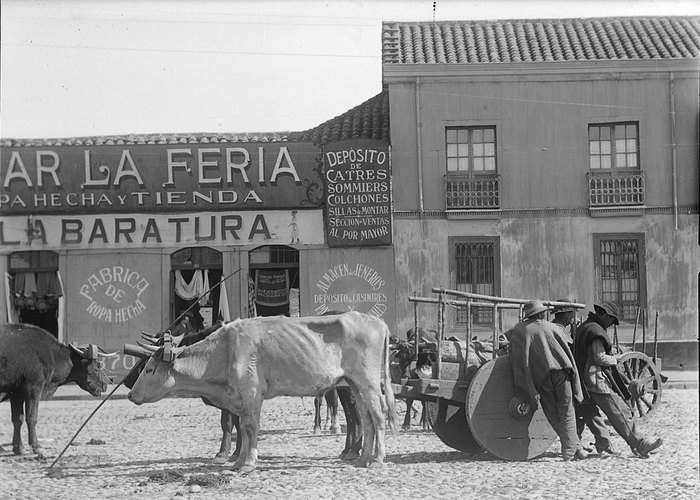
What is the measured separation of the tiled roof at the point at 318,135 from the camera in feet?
42.6

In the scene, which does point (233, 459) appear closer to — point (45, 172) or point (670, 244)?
point (45, 172)

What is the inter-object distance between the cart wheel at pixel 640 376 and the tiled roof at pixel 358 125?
14.8 feet

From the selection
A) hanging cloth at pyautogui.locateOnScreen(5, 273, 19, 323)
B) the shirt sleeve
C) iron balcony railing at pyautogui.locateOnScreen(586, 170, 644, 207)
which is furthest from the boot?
hanging cloth at pyautogui.locateOnScreen(5, 273, 19, 323)

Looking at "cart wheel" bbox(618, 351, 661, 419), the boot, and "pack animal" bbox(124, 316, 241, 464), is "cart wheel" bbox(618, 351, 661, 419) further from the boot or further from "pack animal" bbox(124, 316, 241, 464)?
"pack animal" bbox(124, 316, 241, 464)

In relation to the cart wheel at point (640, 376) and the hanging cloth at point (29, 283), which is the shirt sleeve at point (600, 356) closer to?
the cart wheel at point (640, 376)

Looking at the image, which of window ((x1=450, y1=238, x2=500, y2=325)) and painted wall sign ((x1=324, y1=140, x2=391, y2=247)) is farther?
painted wall sign ((x1=324, y1=140, x2=391, y2=247))

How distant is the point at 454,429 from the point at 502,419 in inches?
39.0

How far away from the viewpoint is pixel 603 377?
10.1 m

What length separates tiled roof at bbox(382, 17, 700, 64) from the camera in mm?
12953

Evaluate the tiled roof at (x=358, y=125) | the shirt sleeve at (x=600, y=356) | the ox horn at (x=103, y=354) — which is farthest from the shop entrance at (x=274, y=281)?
the shirt sleeve at (x=600, y=356)

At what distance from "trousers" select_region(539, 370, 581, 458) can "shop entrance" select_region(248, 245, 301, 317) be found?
446cm

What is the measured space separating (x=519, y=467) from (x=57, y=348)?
5.74m

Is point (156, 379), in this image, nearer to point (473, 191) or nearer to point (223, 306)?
point (223, 306)

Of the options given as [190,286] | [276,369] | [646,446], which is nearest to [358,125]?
[190,286]
